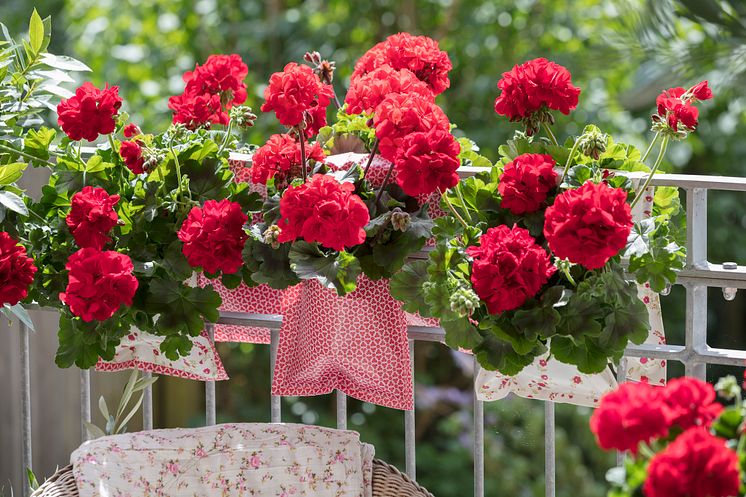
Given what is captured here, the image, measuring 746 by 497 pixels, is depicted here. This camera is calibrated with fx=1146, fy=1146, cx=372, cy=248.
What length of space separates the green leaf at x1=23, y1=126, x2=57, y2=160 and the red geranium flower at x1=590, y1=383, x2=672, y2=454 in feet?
3.58

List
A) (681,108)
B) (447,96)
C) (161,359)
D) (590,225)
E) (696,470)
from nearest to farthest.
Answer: (696,470)
(590,225)
(681,108)
(161,359)
(447,96)

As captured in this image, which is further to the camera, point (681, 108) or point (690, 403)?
point (681, 108)

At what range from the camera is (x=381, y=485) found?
1.84 metres

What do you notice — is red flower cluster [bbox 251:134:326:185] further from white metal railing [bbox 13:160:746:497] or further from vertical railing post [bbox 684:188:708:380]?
vertical railing post [bbox 684:188:708:380]

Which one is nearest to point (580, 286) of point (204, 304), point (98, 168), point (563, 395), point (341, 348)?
point (563, 395)

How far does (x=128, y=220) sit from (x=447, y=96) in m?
2.94

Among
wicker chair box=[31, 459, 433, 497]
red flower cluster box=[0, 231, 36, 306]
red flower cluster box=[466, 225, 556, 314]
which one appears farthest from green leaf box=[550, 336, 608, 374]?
→ red flower cluster box=[0, 231, 36, 306]

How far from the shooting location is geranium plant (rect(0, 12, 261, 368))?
5.47 feet

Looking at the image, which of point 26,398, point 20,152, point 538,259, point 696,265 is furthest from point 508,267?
point 26,398

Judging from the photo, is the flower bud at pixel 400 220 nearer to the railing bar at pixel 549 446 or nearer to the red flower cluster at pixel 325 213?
the red flower cluster at pixel 325 213

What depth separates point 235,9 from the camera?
477 centimetres

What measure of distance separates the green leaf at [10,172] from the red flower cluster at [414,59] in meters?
0.53

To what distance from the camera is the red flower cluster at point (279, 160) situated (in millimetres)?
1702

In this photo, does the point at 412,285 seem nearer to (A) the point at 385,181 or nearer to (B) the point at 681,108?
(A) the point at 385,181
